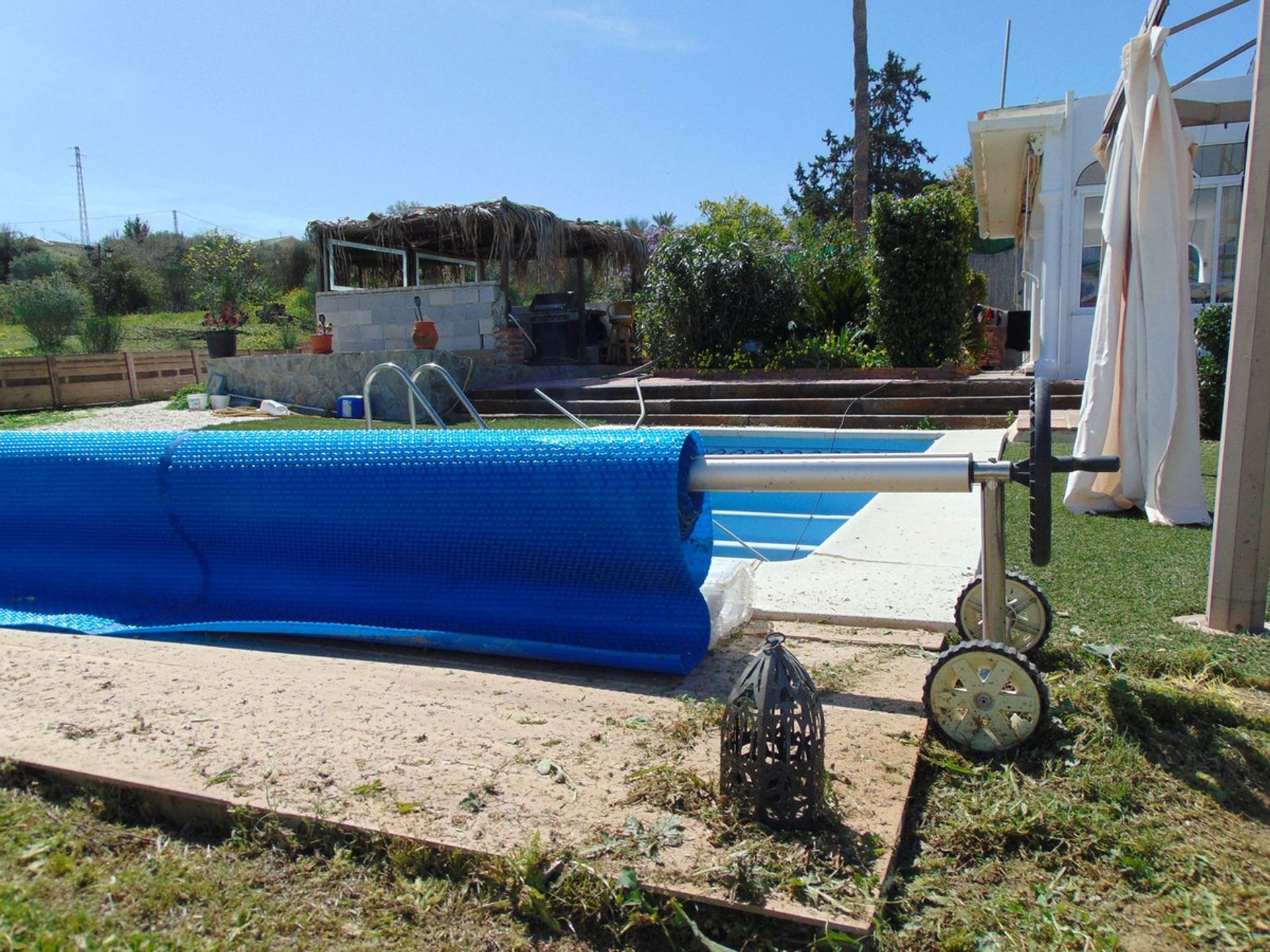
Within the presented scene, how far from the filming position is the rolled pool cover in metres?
3.04

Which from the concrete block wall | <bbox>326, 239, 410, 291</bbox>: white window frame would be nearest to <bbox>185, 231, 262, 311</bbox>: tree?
<bbox>326, 239, 410, 291</bbox>: white window frame

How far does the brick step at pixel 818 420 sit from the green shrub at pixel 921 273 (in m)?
2.01

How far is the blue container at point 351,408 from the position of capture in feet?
39.9

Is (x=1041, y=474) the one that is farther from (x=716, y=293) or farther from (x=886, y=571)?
(x=716, y=293)

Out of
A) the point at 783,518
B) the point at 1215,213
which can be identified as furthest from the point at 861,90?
the point at 783,518

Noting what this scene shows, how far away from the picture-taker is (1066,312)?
37.4 feet

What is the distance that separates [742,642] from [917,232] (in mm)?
9817

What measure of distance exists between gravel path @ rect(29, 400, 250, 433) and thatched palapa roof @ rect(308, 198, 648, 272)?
448 centimetres

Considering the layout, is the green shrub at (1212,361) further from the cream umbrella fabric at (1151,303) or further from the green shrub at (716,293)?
the green shrub at (716,293)

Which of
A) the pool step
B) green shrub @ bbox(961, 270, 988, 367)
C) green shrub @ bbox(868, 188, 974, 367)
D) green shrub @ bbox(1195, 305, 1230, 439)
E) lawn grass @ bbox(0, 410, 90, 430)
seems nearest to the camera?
green shrub @ bbox(1195, 305, 1230, 439)

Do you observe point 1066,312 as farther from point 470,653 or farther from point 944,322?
point 470,653

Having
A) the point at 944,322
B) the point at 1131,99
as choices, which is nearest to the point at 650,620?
the point at 1131,99

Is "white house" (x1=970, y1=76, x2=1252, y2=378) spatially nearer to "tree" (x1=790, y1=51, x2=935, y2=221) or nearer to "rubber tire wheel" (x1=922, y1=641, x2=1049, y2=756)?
"rubber tire wheel" (x1=922, y1=641, x2=1049, y2=756)

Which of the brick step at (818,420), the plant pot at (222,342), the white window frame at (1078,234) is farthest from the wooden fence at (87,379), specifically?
the white window frame at (1078,234)
